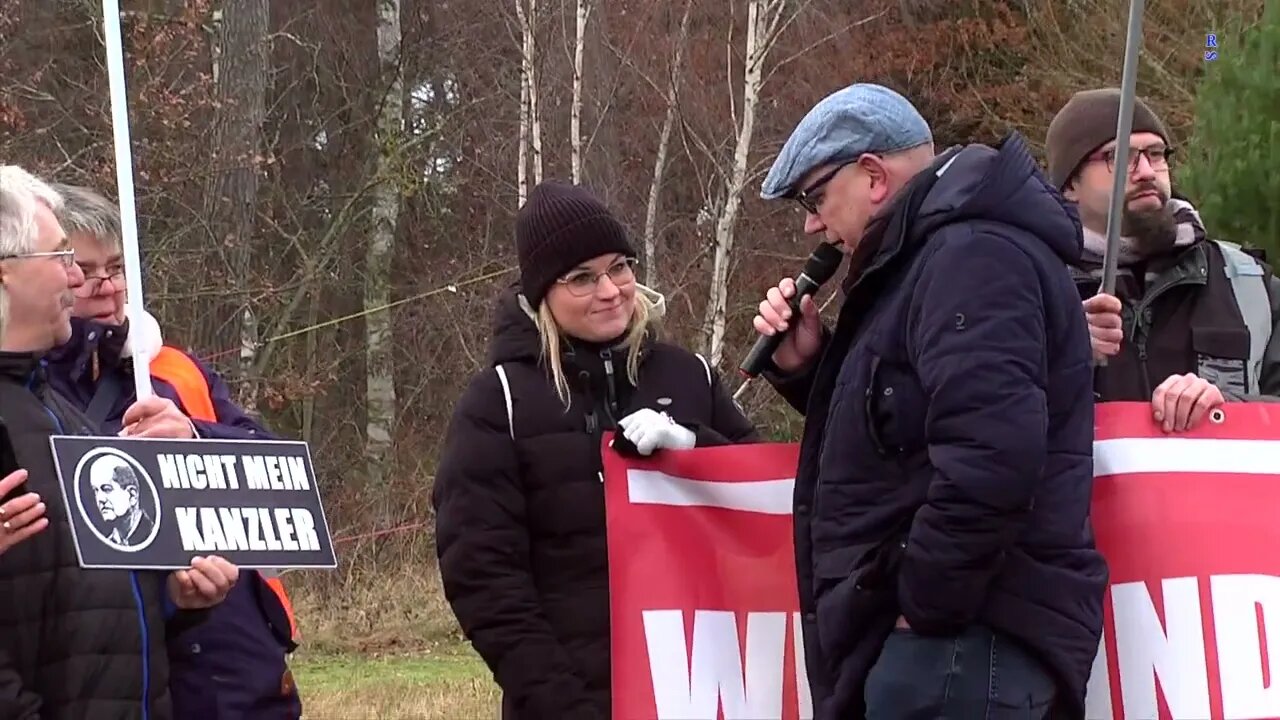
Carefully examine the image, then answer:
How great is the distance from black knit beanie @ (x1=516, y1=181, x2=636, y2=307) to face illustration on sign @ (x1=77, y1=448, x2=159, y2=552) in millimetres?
1091

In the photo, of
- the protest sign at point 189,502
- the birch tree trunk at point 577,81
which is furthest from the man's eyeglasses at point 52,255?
the birch tree trunk at point 577,81

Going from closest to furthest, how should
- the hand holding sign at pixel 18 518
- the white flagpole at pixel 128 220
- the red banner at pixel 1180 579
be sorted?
the hand holding sign at pixel 18 518 → the white flagpole at pixel 128 220 → the red banner at pixel 1180 579

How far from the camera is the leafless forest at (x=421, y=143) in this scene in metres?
16.3

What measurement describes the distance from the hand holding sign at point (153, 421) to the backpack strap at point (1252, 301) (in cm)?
243

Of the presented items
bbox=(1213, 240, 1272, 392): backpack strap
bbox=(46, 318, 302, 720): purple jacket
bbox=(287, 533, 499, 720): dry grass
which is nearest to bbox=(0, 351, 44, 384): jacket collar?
bbox=(46, 318, 302, 720): purple jacket

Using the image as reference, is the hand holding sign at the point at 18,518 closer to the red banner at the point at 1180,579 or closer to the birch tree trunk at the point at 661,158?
the red banner at the point at 1180,579

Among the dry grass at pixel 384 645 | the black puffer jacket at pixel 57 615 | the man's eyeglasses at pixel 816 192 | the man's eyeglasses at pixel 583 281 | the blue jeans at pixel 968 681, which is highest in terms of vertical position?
the man's eyeglasses at pixel 816 192

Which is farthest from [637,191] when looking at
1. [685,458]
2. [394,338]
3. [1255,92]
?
[685,458]

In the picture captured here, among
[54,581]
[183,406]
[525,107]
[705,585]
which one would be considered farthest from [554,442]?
[525,107]

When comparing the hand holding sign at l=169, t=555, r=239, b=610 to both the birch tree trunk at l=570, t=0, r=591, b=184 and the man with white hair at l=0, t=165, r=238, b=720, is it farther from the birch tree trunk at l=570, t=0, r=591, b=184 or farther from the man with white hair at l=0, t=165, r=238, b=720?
the birch tree trunk at l=570, t=0, r=591, b=184

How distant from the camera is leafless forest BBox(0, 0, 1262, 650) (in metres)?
16.3

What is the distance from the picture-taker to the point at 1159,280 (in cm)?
443

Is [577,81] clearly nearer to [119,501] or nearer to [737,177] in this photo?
[737,177]

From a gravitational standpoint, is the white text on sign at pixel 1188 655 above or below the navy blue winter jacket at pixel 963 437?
below
